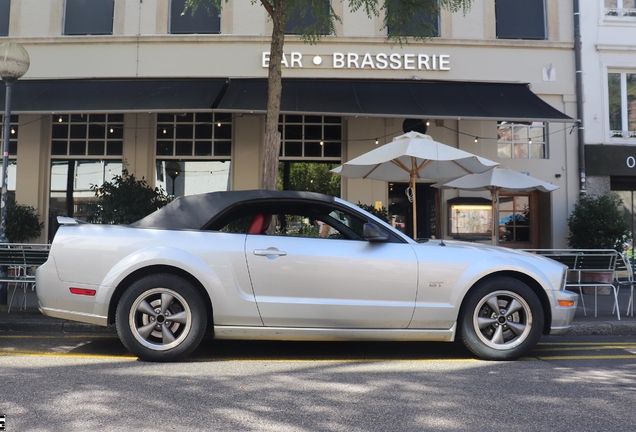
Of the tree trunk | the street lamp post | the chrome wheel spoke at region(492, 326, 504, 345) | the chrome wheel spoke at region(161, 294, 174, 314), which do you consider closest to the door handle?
the chrome wheel spoke at region(161, 294, 174, 314)

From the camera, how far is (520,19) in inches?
552

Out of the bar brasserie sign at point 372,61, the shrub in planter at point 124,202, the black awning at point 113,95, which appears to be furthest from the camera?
the bar brasserie sign at point 372,61

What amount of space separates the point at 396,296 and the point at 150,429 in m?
2.49

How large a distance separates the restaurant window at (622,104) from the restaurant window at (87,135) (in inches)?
470

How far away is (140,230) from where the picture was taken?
5.18 m

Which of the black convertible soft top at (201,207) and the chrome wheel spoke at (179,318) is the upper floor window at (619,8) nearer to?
the black convertible soft top at (201,207)

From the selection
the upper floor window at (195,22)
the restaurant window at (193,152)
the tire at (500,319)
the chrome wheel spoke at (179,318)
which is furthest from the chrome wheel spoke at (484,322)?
the upper floor window at (195,22)

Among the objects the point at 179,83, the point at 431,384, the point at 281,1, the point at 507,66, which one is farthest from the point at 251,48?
the point at 431,384

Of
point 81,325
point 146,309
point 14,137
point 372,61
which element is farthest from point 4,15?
point 146,309

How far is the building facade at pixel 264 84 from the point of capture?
44.3 feet

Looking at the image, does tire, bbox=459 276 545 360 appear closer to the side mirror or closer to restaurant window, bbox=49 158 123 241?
the side mirror

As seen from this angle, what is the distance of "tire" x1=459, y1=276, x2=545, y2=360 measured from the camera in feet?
17.0

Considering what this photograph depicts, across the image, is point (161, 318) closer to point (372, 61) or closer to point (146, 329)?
point (146, 329)

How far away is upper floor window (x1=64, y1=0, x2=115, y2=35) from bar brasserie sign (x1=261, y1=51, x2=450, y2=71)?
4.02 m
